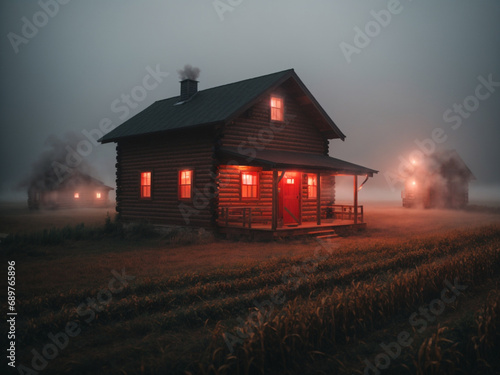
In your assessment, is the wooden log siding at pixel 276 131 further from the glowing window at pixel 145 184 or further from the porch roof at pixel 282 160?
the glowing window at pixel 145 184

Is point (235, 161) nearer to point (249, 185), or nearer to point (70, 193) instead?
point (249, 185)

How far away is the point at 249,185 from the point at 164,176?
4322 millimetres

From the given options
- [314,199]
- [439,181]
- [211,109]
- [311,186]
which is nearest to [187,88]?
[211,109]

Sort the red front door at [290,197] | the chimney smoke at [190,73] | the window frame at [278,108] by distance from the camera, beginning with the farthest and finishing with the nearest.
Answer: the chimney smoke at [190,73] → the window frame at [278,108] → the red front door at [290,197]

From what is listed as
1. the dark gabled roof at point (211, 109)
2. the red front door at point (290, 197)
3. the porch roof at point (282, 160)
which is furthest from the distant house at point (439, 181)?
the red front door at point (290, 197)

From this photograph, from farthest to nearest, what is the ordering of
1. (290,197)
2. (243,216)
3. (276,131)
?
(276,131) → (290,197) → (243,216)

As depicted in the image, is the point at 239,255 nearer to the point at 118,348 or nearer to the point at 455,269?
the point at 455,269

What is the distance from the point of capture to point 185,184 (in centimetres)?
1875

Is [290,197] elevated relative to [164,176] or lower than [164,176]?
lower

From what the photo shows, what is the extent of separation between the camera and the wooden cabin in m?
17.4

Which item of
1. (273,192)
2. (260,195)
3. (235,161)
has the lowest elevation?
(260,195)

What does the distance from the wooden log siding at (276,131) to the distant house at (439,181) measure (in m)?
23.4

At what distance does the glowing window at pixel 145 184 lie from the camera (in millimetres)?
20781

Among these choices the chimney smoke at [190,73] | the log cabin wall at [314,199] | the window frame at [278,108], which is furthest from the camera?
the chimney smoke at [190,73]
